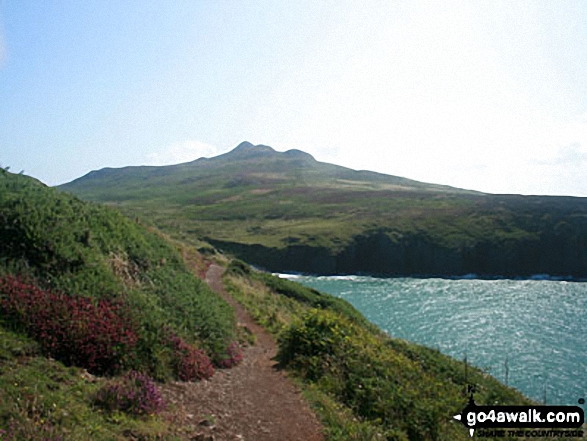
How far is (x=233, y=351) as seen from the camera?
14.0 meters

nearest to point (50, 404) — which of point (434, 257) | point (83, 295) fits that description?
point (83, 295)

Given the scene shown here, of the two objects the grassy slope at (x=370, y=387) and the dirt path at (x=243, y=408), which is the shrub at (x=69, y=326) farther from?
the grassy slope at (x=370, y=387)

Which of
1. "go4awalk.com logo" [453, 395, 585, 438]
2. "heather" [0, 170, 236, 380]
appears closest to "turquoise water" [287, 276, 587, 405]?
"go4awalk.com logo" [453, 395, 585, 438]

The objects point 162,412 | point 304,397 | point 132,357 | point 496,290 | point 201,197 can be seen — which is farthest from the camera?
point 201,197

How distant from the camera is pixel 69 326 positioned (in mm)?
9078

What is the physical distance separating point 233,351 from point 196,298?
2.64 meters

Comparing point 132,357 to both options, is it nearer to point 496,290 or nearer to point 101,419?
point 101,419

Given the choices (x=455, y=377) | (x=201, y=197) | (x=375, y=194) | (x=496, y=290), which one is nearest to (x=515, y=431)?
(x=455, y=377)

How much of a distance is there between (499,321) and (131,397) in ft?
147

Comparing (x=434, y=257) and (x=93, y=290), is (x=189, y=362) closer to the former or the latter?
(x=93, y=290)

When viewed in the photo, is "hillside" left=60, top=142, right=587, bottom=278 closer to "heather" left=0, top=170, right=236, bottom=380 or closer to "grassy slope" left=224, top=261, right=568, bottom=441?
"heather" left=0, top=170, right=236, bottom=380

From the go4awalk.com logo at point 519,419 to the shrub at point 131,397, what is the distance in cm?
786

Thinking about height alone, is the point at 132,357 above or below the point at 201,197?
below

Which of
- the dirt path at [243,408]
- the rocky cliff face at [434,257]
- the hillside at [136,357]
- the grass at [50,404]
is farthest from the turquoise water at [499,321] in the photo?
the grass at [50,404]
